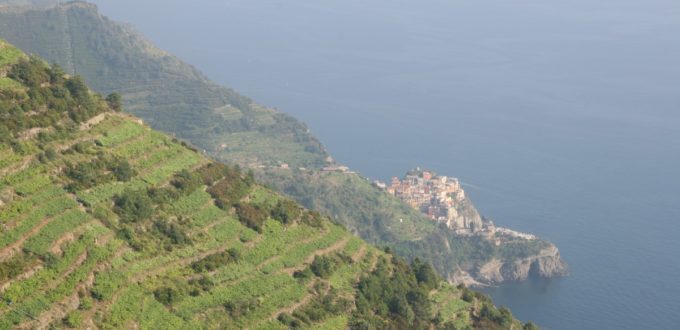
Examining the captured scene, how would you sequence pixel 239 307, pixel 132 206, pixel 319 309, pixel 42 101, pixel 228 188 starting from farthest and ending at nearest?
pixel 228 188, pixel 42 101, pixel 319 309, pixel 132 206, pixel 239 307

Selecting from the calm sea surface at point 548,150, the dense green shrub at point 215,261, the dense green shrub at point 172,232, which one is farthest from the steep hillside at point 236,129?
the dense green shrub at point 172,232

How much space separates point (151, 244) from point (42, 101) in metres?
8.39

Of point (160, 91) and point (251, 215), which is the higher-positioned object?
point (251, 215)

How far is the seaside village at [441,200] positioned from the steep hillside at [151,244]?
224 feet

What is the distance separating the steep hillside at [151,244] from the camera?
100ft

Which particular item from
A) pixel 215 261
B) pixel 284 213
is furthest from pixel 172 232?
pixel 284 213

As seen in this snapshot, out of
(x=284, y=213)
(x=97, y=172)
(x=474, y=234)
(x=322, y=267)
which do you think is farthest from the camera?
(x=474, y=234)

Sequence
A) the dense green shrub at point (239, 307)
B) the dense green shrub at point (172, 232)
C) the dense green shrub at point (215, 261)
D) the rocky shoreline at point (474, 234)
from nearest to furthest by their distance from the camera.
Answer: the dense green shrub at point (239, 307) < the dense green shrub at point (215, 261) < the dense green shrub at point (172, 232) < the rocky shoreline at point (474, 234)

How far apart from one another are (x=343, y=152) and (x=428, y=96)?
41618 mm

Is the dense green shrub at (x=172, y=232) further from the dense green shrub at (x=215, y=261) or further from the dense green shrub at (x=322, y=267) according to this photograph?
the dense green shrub at (x=322, y=267)

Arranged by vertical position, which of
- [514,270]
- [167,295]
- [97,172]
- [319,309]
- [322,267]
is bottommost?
[514,270]

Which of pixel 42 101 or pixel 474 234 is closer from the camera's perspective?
pixel 42 101

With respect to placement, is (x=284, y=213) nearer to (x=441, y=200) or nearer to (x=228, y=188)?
(x=228, y=188)

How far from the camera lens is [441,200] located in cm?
11944
